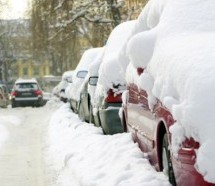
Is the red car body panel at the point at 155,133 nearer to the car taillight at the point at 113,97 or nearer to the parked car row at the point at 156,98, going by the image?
the parked car row at the point at 156,98

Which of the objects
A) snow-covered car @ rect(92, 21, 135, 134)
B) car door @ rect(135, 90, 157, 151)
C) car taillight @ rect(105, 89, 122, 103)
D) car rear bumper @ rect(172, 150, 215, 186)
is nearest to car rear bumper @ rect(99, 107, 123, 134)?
snow-covered car @ rect(92, 21, 135, 134)

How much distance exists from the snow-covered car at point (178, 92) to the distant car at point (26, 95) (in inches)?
947

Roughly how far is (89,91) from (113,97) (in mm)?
2615

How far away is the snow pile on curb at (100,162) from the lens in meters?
6.54

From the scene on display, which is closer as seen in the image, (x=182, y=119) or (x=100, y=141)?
(x=182, y=119)

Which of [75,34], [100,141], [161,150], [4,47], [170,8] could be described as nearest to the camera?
[161,150]

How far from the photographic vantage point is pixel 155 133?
20.4ft

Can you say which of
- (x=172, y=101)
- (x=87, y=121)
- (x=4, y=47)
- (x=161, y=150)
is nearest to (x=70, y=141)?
(x=87, y=121)

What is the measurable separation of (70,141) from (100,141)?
1672mm

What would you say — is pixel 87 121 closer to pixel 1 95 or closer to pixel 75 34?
pixel 75 34

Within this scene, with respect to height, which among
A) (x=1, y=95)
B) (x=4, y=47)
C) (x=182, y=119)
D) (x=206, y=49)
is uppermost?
(x=206, y=49)

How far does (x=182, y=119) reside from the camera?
192 inches

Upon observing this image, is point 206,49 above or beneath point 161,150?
above

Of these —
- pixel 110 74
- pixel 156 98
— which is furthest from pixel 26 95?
pixel 156 98
